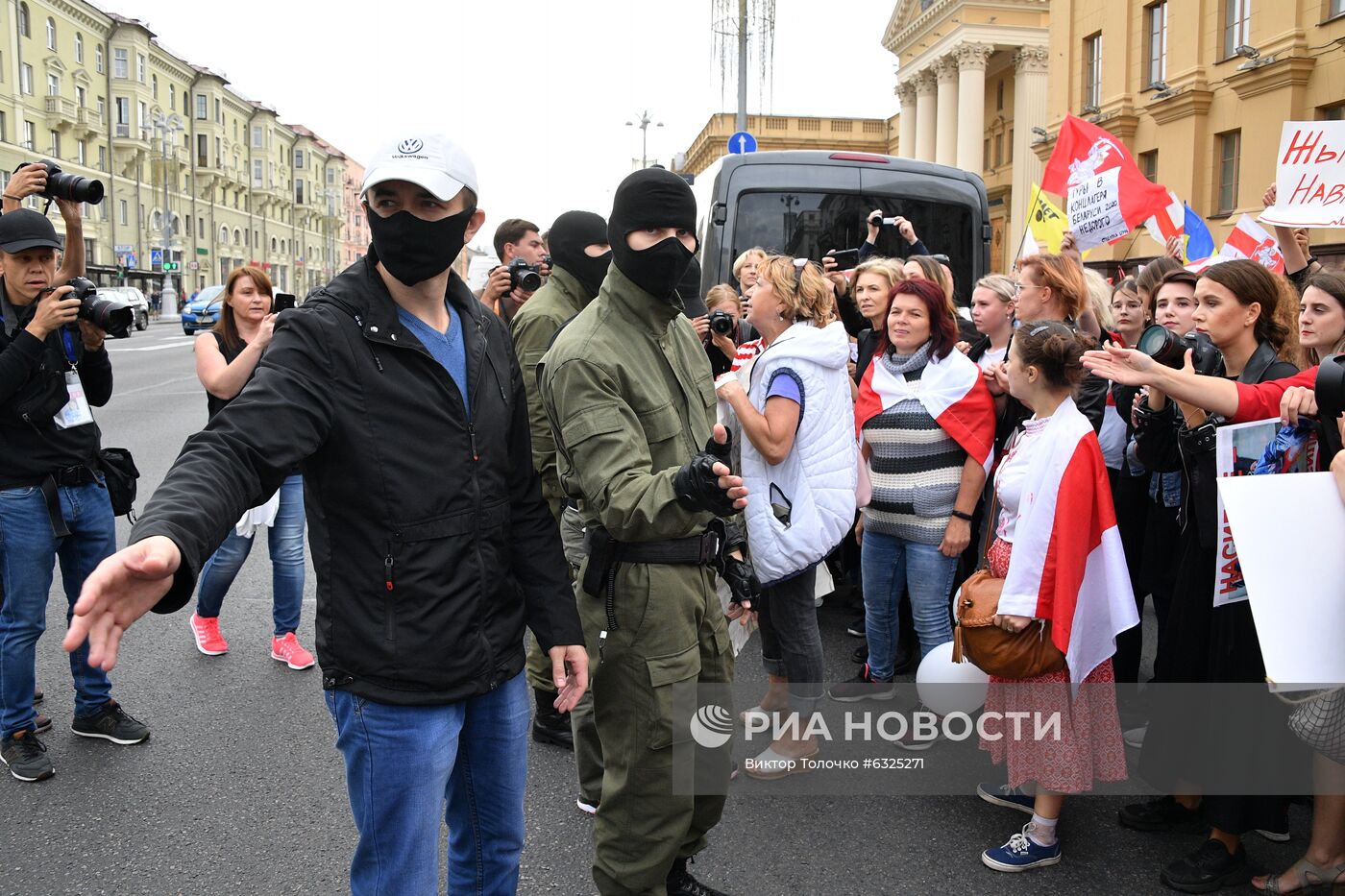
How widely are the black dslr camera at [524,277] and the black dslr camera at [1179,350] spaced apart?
3222 millimetres

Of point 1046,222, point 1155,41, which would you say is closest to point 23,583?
point 1046,222

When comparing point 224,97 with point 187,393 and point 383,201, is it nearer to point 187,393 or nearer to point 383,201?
point 187,393

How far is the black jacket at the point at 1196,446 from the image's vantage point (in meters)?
3.43

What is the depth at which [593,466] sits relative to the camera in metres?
2.65

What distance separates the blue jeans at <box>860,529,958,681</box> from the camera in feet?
14.5

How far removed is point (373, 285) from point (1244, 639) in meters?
2.93

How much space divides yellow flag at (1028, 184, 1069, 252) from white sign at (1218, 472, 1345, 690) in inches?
264

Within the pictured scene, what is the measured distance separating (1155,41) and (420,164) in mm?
31301

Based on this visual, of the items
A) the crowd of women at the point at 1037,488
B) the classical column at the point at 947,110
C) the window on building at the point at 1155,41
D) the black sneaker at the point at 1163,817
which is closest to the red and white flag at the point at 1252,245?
the crowd of women at the point at 1037,488

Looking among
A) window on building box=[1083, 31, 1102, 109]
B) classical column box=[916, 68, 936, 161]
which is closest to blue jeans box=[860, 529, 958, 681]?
window on building box=[1083, 31, 1102, 109]

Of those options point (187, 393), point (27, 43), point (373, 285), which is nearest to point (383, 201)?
point (373, 285)

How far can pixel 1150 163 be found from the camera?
93.1ft

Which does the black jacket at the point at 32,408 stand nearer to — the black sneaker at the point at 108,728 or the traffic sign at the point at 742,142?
the black sneaker at the point at 108,728

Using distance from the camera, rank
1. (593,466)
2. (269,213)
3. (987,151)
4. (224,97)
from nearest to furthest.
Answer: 1. (593,466)
2. (987,151)
3. (224,97)
4. (269,213)
